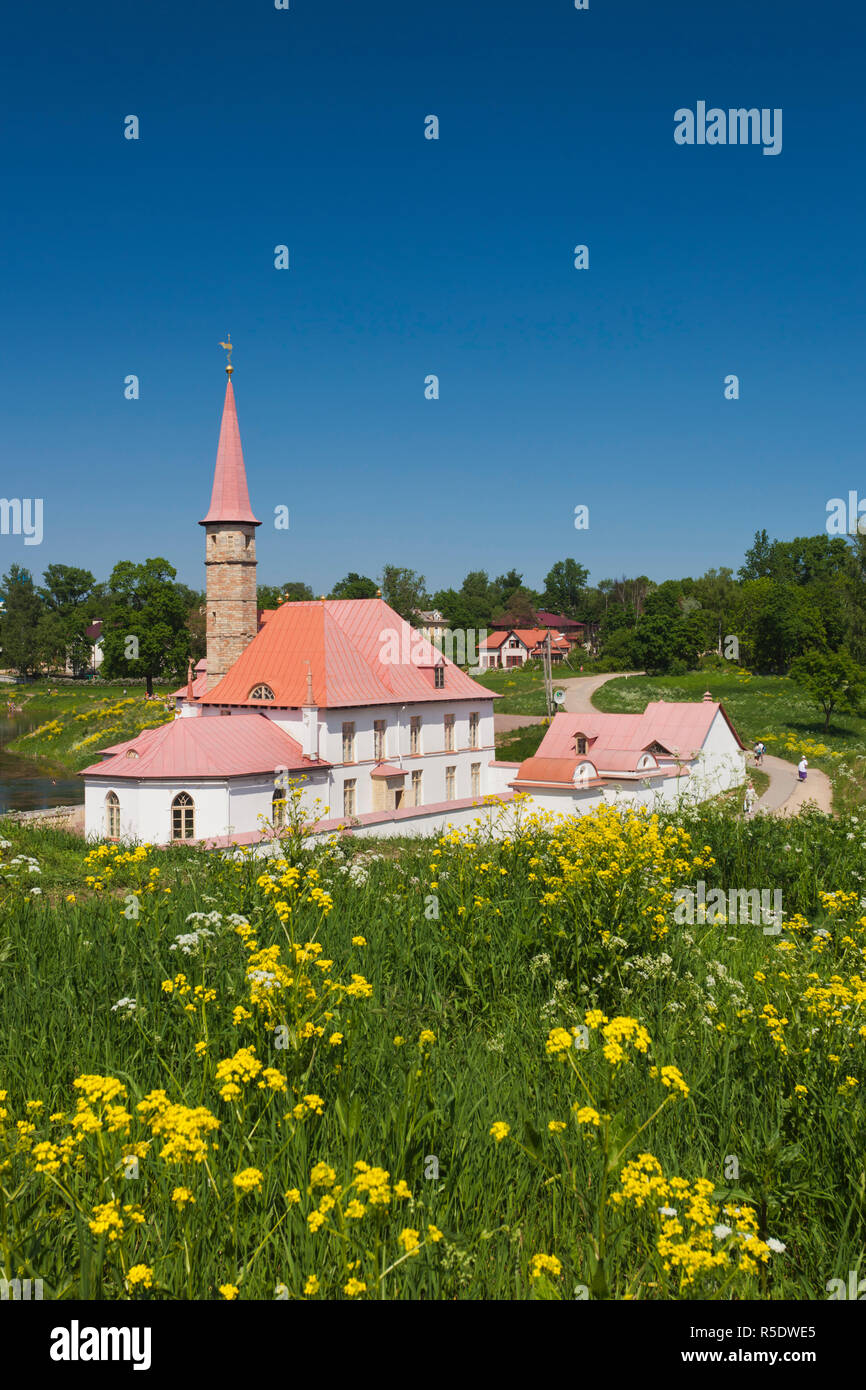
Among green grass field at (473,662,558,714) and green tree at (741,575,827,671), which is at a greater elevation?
green tree at (741,575,827,671)

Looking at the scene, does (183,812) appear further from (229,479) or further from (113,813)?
(229,479)

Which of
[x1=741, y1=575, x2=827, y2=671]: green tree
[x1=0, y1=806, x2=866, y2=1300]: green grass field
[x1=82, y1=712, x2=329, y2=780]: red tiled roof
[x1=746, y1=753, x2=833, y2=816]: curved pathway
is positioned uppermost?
[x1=741, y1=575, x2=827, y2=671]: green tree

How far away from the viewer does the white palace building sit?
3153 centimetres

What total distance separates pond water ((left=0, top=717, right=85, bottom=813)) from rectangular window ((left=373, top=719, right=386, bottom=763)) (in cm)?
1739

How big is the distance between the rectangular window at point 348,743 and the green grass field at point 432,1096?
98.6ft

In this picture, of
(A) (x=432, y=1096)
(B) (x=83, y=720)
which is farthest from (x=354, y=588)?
(A) (x=432, y=1096)

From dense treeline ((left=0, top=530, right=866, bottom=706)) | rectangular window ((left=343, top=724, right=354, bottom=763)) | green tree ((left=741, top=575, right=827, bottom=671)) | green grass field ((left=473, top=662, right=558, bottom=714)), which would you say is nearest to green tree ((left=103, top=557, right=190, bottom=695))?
dense treeline ((left=0, top=530, right=866, bottom=706))

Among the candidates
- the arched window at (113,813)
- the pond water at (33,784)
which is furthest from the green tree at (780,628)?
the arched window at (113,813)

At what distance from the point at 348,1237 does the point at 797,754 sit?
53806 millimetres

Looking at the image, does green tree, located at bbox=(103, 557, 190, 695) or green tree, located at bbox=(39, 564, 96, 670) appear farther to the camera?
green tree, located at bbox=(39, 564, 96, 670)

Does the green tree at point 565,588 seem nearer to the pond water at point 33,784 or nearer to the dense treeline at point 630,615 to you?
the dense treeline at point 630,615

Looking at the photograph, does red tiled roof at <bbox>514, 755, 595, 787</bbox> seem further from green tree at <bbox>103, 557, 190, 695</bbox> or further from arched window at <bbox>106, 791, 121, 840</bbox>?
green tree at <bbox>103, 557, 190, 695</bbox>

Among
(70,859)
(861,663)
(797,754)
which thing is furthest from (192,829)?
(861,663)
